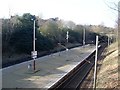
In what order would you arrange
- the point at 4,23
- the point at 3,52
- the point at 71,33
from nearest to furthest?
1. the point at 3,52
2. the point at 4,23
3. the point at 71,33

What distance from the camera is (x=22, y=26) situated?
1988 inches

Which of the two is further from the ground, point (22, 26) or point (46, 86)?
point (22, 26)

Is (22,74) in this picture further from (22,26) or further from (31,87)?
(22,26)

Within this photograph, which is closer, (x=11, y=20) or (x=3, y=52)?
(x=3, y=52)

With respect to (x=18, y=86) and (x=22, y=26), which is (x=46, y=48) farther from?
(x=18, y=86)

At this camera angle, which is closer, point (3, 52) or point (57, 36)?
point (3, 52)

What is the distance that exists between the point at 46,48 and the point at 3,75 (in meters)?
32.1

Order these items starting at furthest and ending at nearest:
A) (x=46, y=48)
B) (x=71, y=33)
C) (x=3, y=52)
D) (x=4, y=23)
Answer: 1. (x=71, y=33)
2. (x=46, y=48)
3. (x=4, y=23)
4. (x=3, y=52)

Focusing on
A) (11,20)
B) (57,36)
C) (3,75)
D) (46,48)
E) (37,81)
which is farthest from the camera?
(57,36)

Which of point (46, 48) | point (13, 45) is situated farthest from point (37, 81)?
point (46, 48)

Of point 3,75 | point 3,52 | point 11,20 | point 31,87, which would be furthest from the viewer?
point 11,20

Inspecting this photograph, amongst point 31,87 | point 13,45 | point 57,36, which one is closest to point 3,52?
point 13,45

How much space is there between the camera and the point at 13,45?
46.3m

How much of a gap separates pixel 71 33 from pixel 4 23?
5468 cm
